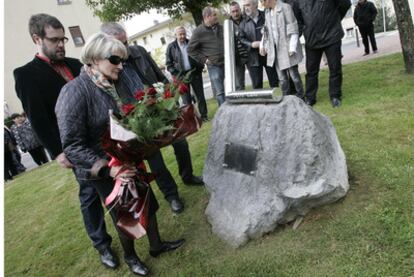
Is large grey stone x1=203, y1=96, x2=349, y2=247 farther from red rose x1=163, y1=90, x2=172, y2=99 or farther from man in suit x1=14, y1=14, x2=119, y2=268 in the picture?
man in suit x1=14, y1=14, x2=119, y2=268

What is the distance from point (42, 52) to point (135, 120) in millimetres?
1294

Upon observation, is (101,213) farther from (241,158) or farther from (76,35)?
(76,35)

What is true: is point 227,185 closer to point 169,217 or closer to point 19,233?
point 169,217

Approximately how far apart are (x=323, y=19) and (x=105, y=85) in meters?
3.63

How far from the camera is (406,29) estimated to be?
6.21 m

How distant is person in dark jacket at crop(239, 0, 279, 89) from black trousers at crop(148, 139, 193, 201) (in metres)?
2.53

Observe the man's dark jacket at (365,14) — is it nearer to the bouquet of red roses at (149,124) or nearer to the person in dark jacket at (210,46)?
the person in dark jacket at (210,46)

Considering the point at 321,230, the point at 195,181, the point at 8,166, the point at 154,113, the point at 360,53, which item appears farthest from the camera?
the point at 360,53

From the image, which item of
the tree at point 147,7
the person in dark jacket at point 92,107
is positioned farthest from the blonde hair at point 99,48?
the tree at point 147,7

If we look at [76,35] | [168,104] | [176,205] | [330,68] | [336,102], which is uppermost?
[76,35]

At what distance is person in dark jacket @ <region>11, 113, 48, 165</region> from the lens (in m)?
9.91

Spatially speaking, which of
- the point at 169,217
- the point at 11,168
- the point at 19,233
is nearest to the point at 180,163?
the point at 169,217

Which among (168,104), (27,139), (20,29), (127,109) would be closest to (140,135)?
(127,109)

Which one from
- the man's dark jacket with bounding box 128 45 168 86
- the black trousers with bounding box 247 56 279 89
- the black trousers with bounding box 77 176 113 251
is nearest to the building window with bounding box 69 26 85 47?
the black trousers with bounding box 247 56 279 89
